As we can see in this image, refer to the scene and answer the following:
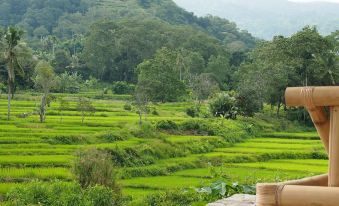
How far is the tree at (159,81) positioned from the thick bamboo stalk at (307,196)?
4361 cm

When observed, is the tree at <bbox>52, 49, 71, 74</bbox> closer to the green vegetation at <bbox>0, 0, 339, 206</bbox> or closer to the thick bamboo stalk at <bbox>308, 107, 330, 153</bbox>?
the green vegetation at <bbox>0, 0, 339, 206</bbox>

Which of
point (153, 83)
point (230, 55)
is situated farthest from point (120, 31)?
point (153, 83)

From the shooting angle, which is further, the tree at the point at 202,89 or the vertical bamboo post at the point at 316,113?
the tree at the point at 202,89

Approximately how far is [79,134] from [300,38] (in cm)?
2623

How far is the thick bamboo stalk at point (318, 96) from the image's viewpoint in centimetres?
311

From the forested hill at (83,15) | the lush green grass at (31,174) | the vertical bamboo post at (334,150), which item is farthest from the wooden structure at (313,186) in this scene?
the forested hill at (83,15)

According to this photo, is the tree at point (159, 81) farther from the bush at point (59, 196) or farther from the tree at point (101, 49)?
the bush at point (59, 196)

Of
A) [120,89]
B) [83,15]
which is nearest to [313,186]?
[120,89]

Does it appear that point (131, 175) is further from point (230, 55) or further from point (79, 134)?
point (230, 55)

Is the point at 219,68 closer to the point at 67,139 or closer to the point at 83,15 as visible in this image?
the point at 67,139

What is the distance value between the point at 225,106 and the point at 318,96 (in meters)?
38.6

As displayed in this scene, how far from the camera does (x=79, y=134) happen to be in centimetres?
2703

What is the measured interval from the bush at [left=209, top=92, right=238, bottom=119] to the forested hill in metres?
54.8

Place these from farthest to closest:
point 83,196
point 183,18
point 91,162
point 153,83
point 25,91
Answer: point 183,18 < point 25,91 < point 153,83 < point 91,162 < point 83,196
